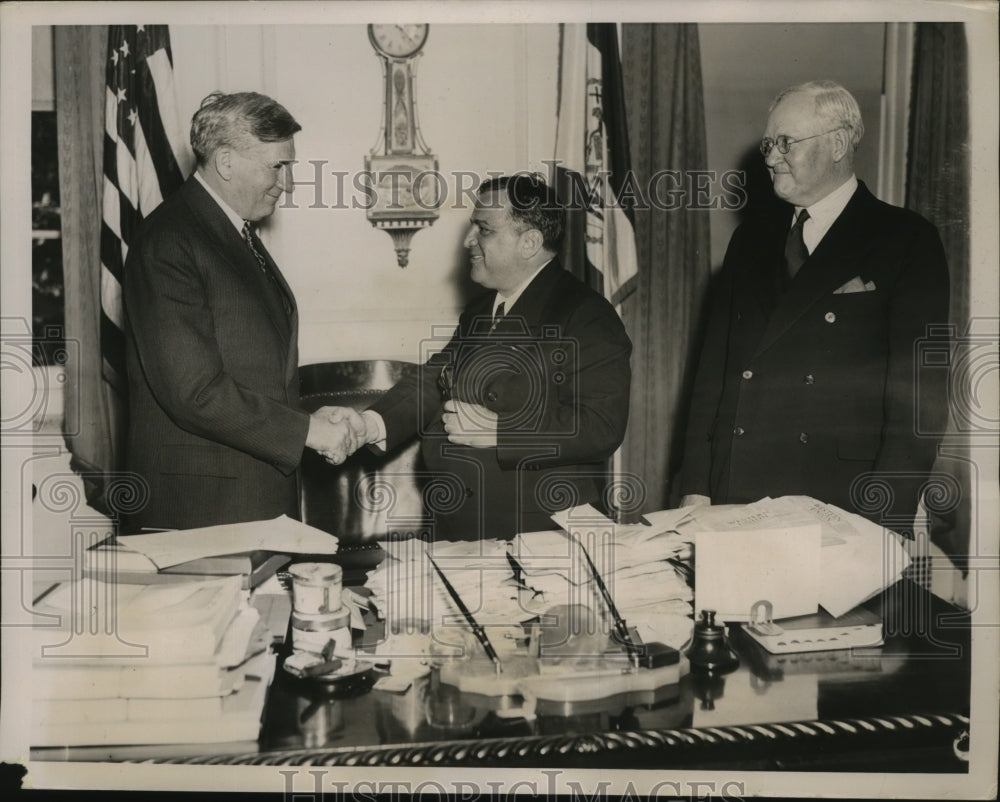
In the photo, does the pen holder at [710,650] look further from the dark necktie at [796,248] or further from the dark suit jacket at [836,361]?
the dark necktie at [796,248]

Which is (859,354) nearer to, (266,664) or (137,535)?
(266,664)

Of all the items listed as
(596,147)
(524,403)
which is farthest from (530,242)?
(524,403)

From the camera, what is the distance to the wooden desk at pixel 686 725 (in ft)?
7.31

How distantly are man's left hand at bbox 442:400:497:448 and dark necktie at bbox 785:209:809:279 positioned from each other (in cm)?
89

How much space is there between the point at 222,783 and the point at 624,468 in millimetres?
1368

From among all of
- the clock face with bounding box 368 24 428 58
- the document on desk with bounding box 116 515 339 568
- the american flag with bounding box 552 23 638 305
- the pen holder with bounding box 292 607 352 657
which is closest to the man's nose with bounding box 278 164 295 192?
the clock face with bounding box 368 24 428 58

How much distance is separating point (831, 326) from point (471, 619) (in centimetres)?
122

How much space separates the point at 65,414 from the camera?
2.52m

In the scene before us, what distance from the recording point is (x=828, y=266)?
244 centimetres

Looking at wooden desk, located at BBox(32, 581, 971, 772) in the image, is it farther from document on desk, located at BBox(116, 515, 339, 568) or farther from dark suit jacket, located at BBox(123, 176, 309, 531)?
dark suit jacket, located at BBox(123, 176, 309, 531)

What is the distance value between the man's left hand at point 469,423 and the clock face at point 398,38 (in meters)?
0.95

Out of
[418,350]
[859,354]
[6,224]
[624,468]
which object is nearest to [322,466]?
[418,350]

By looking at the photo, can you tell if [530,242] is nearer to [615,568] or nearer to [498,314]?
[498,314]

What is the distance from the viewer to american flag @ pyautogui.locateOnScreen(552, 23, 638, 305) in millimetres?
2482
